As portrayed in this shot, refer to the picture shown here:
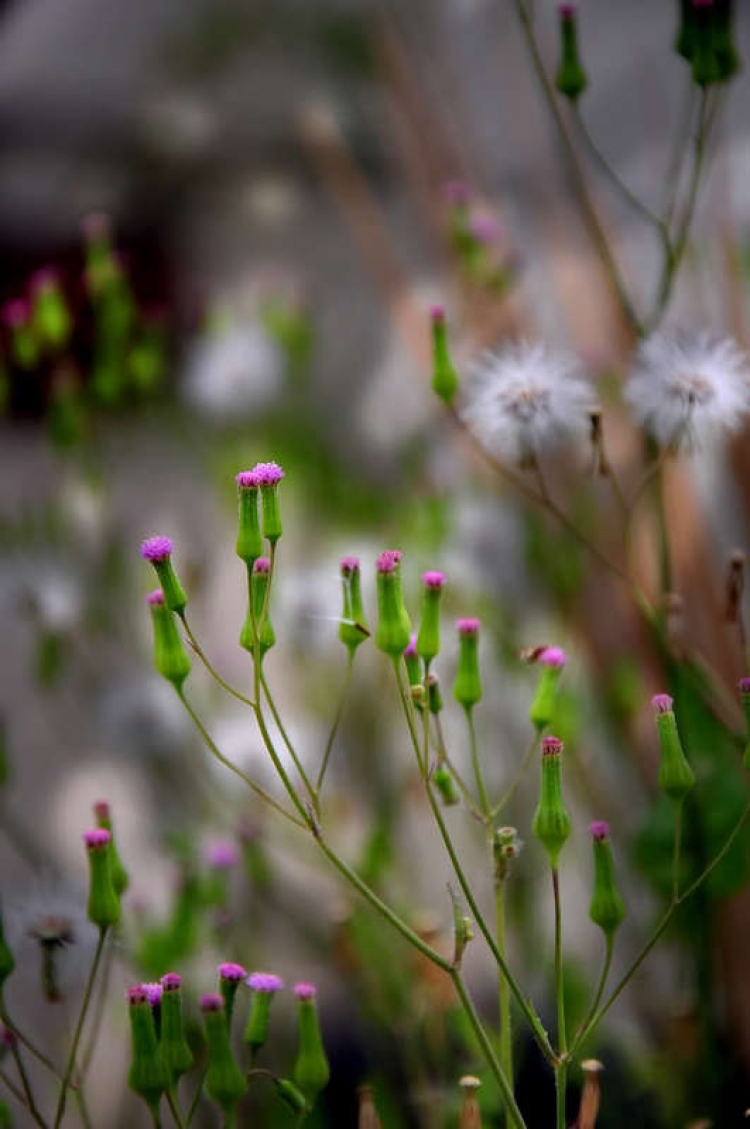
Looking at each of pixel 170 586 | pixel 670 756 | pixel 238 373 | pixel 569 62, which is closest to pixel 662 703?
pixel 670 756

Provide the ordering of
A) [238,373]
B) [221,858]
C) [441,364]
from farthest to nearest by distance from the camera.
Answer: [238,373] → [221,858] → [441,364]

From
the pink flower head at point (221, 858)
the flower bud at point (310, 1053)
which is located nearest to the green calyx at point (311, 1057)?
the flower bud at point (310, 1053)

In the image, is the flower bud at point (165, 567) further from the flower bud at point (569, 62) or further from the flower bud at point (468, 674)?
the flower bud at point (569, 62)

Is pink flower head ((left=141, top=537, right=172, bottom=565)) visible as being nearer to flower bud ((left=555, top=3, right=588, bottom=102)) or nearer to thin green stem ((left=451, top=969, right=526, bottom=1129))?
thin green stem ((left=451, top=969, right=526, bottom=1129))

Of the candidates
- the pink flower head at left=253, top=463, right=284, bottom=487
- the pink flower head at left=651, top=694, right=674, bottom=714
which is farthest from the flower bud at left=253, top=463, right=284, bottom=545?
the pink flower head at left=651, top=694, right=674, bottom=714

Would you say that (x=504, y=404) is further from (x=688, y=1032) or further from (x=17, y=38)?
(x=17, y=38)

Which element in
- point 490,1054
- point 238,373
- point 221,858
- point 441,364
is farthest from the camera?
point 238,373

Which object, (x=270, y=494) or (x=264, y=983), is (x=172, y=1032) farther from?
(x=270, y=494)
